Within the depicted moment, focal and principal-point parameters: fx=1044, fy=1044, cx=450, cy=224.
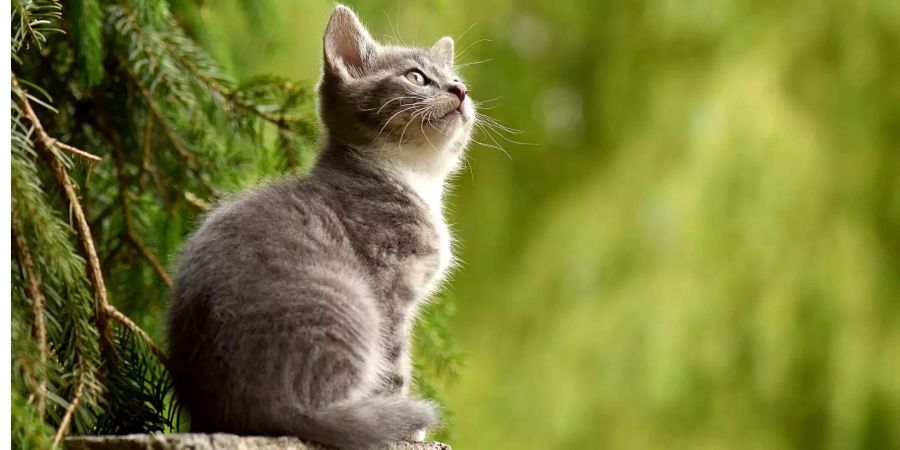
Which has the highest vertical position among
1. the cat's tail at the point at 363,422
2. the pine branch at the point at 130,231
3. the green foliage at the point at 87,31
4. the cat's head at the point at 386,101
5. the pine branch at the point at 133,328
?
the cat's head at the point at 386,101

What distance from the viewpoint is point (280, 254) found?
1.34 metres

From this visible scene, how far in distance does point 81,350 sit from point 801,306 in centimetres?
265

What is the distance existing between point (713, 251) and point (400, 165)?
1.96 m

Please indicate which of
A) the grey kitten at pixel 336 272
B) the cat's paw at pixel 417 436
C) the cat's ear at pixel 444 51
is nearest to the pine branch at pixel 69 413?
the grey kitten at pixel 336 272

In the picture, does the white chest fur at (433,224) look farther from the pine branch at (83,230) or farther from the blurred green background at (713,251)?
the blurred green background at (713,251)

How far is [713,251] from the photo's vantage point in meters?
3.38

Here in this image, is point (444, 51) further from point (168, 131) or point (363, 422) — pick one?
point (363, 422)

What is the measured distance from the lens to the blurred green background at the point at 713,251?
11.0ft

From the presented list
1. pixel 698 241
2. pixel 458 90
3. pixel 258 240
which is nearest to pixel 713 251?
pixel 698 241

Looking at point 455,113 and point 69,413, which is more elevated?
point 455,113

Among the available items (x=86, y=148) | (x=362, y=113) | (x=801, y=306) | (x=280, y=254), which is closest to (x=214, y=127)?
(x=86, y=148)

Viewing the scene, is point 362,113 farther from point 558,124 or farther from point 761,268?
point 558,124
